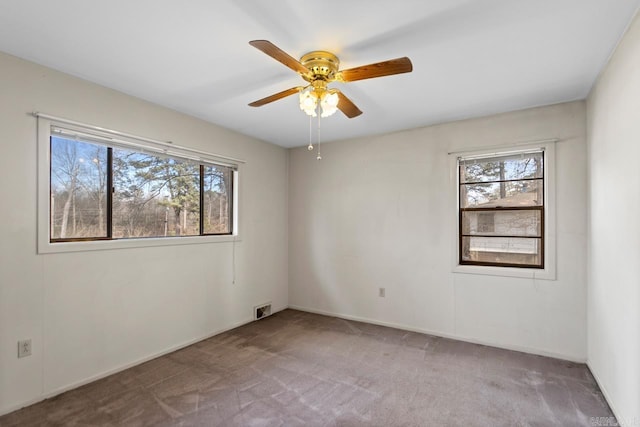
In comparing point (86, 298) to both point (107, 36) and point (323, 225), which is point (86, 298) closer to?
point (107, 36)

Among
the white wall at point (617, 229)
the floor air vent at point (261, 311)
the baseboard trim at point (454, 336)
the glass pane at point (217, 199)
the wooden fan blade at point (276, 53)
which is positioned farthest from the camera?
the floor air vent at point (261, 311)

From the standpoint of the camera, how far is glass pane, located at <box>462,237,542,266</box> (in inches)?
126

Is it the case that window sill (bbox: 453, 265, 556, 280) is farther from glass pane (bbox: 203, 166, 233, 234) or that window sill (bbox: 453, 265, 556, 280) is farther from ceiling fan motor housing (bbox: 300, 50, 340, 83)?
glass pane (bbox: 203, 166, 233, 234)

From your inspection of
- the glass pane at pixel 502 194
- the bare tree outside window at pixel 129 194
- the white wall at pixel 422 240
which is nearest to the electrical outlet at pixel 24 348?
the bare tree outside window at pixel 129 194

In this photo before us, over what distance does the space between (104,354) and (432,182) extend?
143 inches

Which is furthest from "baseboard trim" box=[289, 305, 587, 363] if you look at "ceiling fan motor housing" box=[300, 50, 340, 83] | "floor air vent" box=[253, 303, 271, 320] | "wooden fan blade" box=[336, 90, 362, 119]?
"ceiling fan motor housing" box=[300, 50, 340, 83]

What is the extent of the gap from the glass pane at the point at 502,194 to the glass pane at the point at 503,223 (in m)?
0.09

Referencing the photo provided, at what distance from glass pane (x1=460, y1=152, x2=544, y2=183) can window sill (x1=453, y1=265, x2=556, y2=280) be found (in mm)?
943

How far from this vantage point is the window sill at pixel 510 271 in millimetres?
3064

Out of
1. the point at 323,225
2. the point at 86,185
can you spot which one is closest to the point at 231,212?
the point at 323,225

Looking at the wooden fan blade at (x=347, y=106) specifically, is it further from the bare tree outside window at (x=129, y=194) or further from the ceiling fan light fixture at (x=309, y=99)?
the bare tree outside window at (x=129, y=194)

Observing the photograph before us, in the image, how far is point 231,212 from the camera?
3988 millimetres

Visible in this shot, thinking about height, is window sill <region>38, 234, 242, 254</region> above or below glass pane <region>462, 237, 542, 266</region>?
above

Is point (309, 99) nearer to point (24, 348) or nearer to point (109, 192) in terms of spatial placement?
point (109, 192)
